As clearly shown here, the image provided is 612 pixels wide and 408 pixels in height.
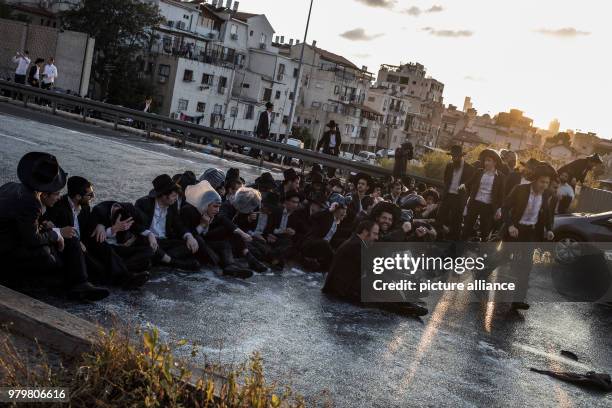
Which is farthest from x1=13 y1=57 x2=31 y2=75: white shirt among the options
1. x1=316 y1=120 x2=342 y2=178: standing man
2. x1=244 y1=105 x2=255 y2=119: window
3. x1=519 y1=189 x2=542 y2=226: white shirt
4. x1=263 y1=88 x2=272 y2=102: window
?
x1=263 y1=88 x2=272 y2=102: window

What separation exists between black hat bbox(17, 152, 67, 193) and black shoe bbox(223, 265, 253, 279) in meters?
2.83

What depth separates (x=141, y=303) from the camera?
632cm

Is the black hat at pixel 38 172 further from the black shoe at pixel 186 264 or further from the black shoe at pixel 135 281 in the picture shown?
the black shoe at pixel 186 264

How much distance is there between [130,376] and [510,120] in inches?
5125

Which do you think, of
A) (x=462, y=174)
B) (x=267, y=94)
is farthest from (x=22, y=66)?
(x=267, y=94)

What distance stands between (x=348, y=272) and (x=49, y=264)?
12.1 ft

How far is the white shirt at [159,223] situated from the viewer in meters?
7.85

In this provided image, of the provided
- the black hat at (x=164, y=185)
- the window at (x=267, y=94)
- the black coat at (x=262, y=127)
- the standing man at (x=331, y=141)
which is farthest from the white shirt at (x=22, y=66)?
the window at (x=267, y=94)

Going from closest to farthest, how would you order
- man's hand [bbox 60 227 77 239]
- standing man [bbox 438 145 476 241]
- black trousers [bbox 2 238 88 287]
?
1. black trousers [bbox 2 238 88 287]
2. man's hand [bbox 60 227 77 239]
3. standing man [bbox 438 145 476 241]

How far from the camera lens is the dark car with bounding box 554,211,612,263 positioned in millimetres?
A: 12666

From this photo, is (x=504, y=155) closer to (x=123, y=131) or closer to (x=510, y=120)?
(x=123, y=131)

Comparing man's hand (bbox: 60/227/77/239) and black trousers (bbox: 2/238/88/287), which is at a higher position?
man's hand (bbox: 60/227/77/239)

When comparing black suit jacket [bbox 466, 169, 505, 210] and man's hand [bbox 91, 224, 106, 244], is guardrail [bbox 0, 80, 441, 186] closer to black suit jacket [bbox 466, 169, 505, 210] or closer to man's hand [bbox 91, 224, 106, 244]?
black suit jacket [bbox 466, 169, 505, 210]

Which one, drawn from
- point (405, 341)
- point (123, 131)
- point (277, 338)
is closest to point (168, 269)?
point (277, 338)
